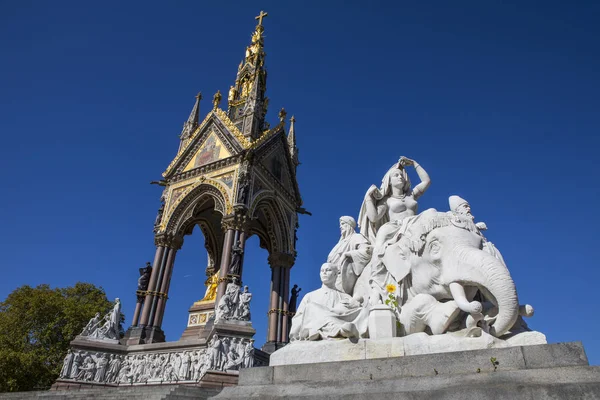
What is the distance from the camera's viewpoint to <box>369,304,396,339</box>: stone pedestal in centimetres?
348

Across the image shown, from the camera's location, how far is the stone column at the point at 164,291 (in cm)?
1817

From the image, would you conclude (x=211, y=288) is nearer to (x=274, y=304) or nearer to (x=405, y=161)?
(x=274, y=304)

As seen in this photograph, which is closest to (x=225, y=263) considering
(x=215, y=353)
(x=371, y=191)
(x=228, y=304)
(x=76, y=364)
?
(x=228, y=304)

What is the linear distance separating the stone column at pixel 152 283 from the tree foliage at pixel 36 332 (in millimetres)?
6634

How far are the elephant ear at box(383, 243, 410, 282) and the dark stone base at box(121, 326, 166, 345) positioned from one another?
15.3 metres

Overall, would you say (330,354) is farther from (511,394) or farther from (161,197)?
(161,197)

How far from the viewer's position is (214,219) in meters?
24.0

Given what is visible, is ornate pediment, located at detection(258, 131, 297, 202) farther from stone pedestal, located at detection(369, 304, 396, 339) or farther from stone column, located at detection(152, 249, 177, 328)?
stone pedestal, located at detection(369, 304, 396, 339)

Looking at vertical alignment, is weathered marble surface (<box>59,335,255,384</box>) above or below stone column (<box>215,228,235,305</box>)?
below

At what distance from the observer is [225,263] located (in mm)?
17828

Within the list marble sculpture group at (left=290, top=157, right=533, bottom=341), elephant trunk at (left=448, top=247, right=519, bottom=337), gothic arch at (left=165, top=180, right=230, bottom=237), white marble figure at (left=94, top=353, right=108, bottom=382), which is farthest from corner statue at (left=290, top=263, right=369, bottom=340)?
gothic arch at (left=165, top=180, right=230, bottom=237)

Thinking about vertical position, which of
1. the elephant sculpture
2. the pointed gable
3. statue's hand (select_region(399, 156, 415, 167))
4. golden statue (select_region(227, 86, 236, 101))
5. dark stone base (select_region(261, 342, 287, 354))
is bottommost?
the elephant sculpture

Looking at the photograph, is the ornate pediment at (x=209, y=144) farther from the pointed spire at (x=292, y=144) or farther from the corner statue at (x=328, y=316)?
the corner statue at (x=328, y=316)

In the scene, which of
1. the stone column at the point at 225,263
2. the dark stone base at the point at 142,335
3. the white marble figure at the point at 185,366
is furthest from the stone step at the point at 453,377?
the dark stone base at the point at 142,335
